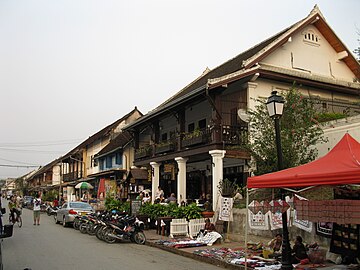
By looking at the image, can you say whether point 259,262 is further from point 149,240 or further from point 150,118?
point 150,118

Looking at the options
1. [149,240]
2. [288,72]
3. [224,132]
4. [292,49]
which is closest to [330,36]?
[292,49]

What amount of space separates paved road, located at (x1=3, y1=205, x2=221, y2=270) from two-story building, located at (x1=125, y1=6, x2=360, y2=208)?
5267 millimetres

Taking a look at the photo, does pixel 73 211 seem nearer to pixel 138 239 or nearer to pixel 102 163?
pixel 138 239

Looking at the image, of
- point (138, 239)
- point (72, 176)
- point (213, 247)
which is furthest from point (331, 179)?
point (72, 176)

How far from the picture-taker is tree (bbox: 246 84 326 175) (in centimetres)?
1509

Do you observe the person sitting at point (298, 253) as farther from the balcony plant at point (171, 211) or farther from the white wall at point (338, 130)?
the balcony plant at point (171, 211)

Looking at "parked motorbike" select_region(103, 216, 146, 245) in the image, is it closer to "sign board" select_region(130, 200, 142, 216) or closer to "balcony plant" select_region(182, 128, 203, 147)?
"sign board" select_region(130, 200, 142, 216)

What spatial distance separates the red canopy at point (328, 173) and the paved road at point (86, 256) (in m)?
3.54

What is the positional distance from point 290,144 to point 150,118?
11432 mm

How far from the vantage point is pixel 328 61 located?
907 inches

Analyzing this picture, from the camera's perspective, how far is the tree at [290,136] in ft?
49.5

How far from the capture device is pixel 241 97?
66.1ft

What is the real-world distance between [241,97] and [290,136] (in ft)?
17.9

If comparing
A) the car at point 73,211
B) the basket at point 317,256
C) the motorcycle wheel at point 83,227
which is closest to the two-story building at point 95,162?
the car at point 73,211
